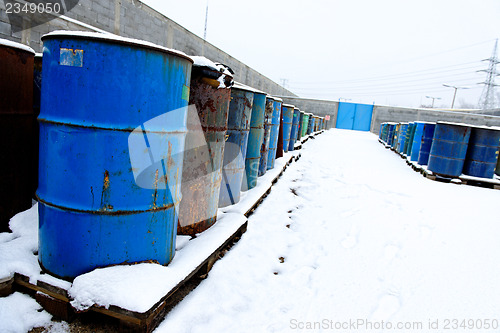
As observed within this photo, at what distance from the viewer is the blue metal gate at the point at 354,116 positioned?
3247cm

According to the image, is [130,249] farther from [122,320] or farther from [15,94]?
[15,94]

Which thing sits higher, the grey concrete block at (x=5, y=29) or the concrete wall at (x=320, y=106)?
the concrete wall at (x=320, y=106)

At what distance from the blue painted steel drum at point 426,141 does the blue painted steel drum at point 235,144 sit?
693 centimetres

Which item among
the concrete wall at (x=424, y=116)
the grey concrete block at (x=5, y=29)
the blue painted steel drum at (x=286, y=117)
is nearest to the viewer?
the grey concrete block at (x=5, y=29)

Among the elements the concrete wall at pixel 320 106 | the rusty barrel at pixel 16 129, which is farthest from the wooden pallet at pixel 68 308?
the concrete wall at pixel 320 106

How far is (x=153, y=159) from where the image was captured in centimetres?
182

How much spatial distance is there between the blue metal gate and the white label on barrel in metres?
33.0

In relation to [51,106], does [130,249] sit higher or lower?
lower

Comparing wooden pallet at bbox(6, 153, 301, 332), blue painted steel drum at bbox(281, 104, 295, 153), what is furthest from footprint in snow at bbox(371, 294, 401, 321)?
blue painted steel drum at bbox(281, 104, 295, 153)

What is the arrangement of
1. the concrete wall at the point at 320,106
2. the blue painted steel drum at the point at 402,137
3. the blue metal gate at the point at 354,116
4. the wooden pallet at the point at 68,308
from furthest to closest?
the blue metal gate at the point at 354,116 < the concrete wall at the point at 320,106 < the blue painted steel drum at the point at 402,137 < the wooden pallet at the point at 68,308

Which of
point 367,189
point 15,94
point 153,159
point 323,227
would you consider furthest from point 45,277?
point 367,189

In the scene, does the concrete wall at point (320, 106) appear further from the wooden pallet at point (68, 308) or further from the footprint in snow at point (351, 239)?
the wooden pallet at point (68, 308)

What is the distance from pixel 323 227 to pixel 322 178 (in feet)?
9.84

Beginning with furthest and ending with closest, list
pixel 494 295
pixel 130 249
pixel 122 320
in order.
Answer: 1. pixel 494 295
2. pixel 130 249
3. pixel 122 320
